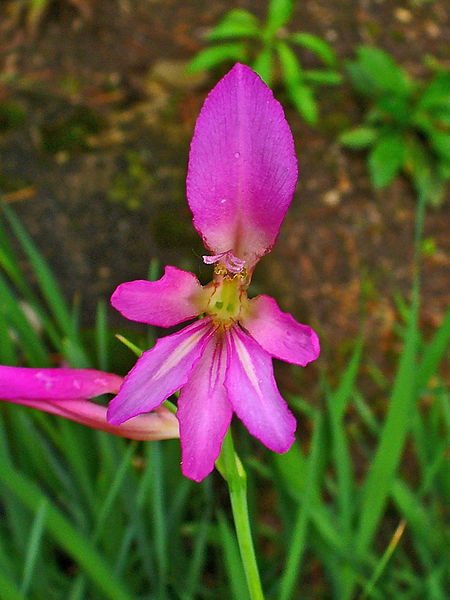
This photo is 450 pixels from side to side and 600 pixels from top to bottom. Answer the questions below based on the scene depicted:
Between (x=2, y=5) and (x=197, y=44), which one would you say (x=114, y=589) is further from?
(x=2, y=5)

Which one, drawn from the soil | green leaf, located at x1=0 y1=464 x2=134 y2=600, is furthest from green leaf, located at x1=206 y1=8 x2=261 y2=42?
green leaf, located at x1=0 y1=464 x2=134 y2=600

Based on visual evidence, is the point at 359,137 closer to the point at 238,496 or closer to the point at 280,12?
the point at 280,12

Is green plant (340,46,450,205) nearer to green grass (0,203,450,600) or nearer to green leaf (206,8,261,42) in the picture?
green leaf (206,8,261,42)

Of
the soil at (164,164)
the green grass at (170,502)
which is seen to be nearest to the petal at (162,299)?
the green grass at (170,502)

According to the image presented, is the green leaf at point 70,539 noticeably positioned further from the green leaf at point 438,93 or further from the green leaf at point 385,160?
the green leaf at point 438,93

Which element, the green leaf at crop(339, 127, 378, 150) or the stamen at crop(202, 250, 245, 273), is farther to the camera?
the green leaf at crop(339, 127, 378, 150)

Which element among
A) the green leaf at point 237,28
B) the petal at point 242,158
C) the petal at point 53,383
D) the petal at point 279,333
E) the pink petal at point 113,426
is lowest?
the pink petal at point 113,426
